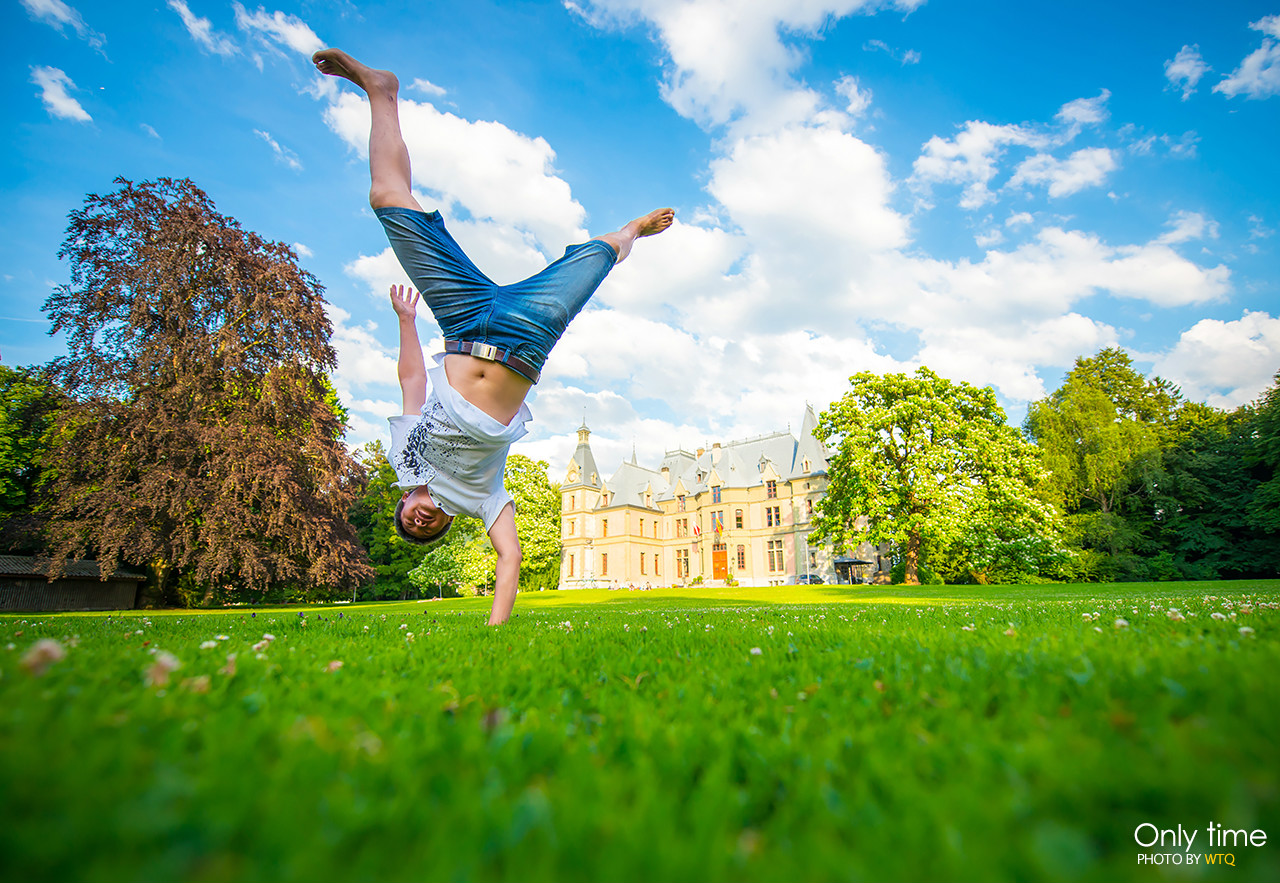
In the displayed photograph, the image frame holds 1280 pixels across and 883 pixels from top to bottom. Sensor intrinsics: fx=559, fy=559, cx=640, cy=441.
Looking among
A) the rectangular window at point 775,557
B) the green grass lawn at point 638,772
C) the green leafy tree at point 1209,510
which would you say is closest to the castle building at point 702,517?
the rectangular window at point 775,557

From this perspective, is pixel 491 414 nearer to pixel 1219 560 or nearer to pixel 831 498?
pixel 831 498

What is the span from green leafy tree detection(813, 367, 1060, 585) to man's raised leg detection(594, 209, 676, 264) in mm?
24438

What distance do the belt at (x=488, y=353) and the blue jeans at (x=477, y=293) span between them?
0.13ft

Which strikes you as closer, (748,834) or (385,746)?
(748,834)

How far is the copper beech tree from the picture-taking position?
19344 millimetres

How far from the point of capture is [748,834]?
1007mm

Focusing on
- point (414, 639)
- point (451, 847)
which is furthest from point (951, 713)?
point (414, 639)

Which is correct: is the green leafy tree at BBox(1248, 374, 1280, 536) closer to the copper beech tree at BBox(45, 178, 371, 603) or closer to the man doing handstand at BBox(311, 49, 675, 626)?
the man doing handstand at BBox(311, 49, 675, 626)

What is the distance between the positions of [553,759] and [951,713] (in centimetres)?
117

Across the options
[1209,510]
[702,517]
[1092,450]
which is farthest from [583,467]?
[1209,510]

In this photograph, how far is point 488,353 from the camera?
423 cm

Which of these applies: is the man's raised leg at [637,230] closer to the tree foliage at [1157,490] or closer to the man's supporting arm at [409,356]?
the man's supporting arm at [409,356]

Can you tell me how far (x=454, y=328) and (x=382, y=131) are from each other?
4.99 ft

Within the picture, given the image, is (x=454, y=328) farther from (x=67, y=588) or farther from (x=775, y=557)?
(x=775, y=557)
